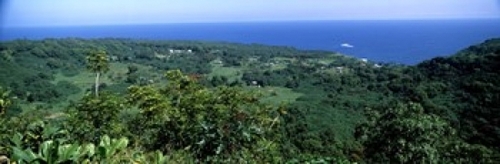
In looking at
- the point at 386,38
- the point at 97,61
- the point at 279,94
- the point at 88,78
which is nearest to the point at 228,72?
the point at 279,94

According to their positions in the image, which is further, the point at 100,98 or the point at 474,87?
the point at 474,87

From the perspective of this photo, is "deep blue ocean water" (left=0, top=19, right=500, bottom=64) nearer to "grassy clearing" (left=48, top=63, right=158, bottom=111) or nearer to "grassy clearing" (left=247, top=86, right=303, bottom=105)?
"grassy clearing" (left=48, top=63, right=158, bottom=111)

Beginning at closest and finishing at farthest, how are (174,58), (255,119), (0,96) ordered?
1. (0,96)
2. (255,119)
3. (174,58)

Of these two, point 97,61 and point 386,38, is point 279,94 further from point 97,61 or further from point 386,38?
point 386,38

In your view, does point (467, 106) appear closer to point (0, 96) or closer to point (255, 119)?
point (255, 119)

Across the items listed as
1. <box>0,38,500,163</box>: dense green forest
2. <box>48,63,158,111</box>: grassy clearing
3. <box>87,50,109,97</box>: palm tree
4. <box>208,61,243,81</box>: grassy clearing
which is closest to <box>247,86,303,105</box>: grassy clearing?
<box>0,38,500,163</box>: dense green forest

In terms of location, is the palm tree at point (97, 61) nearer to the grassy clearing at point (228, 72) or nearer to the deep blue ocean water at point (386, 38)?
the deep blue ocean water at point (386, 38)

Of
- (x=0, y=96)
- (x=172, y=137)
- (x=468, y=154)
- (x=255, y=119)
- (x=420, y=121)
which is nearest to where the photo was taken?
(x=0, y=96)

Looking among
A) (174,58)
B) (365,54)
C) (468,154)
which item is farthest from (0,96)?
(365,54)
